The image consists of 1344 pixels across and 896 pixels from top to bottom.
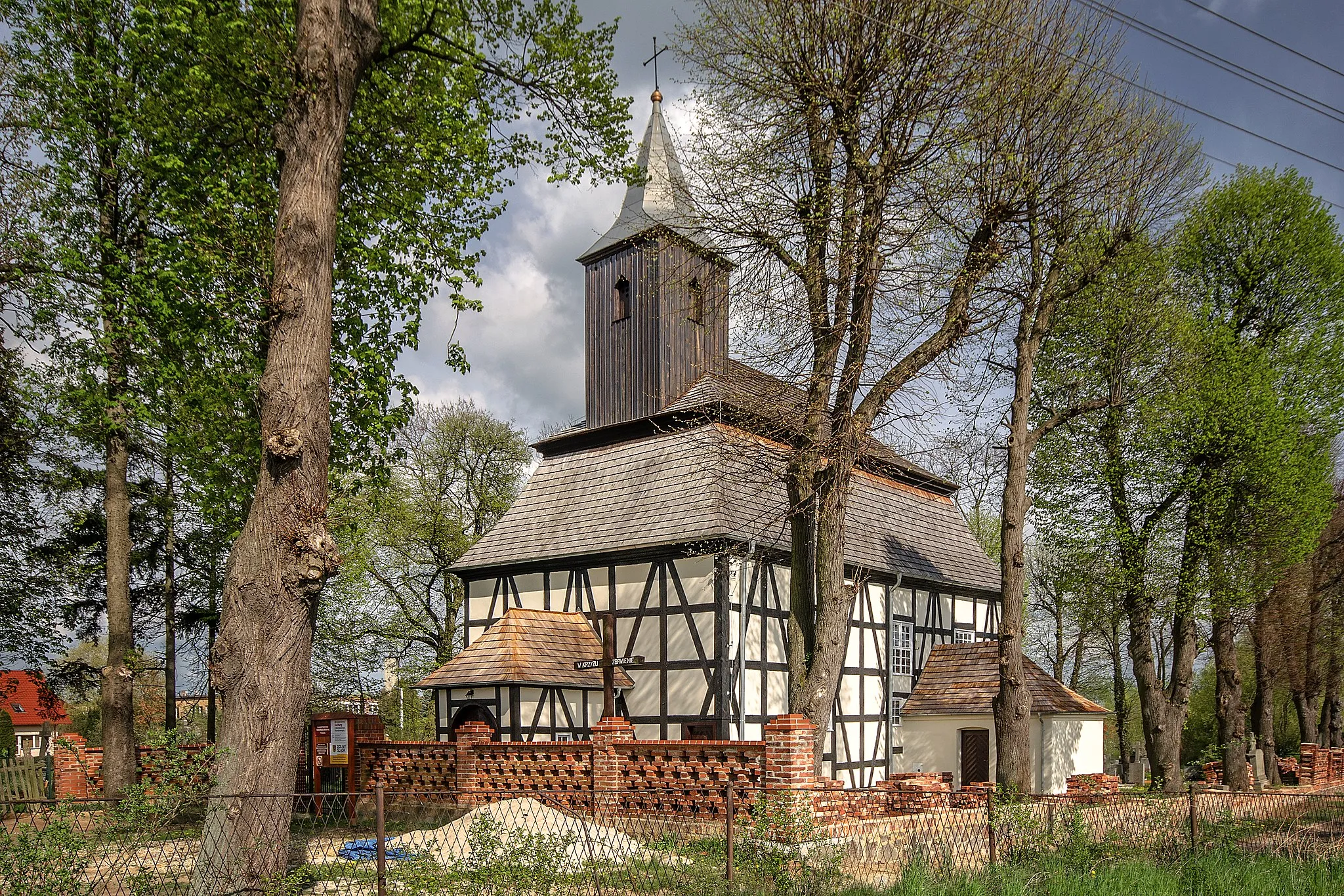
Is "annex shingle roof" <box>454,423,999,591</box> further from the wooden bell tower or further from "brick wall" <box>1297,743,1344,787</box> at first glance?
"brick wall" <box>1297,743,1344,787</box>

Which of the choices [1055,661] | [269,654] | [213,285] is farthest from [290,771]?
[1055,661]

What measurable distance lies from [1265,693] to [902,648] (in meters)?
11.7

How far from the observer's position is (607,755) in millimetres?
14125

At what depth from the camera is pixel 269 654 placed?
7.70 meters

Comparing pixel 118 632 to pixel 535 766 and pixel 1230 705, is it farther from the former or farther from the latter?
pixel 1230 705

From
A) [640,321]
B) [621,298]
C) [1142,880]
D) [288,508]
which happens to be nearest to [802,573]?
[1142,880]

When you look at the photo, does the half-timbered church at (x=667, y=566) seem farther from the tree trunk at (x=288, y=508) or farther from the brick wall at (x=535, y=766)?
the tree trunk at (x=288, y=508)

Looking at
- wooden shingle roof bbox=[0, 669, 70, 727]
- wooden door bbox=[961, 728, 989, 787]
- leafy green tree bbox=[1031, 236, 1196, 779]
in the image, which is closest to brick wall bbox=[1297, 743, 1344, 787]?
leafy green tree bbox=[1031, 236, 1196, 779]

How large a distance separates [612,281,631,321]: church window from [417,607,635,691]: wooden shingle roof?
6798 mm

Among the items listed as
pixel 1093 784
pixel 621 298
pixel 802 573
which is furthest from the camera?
pixel 621 298

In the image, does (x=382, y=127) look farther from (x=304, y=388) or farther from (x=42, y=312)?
(x=304, y=388)

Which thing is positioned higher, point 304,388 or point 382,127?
point 382,127

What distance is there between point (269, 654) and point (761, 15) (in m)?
8.84

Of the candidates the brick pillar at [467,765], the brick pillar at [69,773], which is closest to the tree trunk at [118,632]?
the brick pillar at [69,773]
